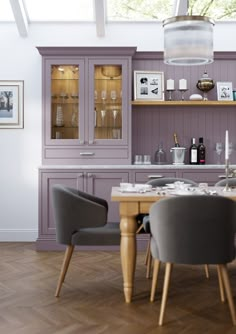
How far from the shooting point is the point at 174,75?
5602 mm

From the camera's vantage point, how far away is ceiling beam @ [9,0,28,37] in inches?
202

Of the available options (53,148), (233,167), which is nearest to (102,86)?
(53,148)

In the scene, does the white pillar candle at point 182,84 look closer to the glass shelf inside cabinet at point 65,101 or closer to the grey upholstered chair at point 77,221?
the glass shelf inside cabinet at point 65,101

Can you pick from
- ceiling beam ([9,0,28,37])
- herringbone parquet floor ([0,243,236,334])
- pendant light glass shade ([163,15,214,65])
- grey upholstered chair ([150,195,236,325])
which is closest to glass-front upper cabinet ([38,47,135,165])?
ceiling beam ([9,0,28,37])

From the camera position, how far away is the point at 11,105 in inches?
220

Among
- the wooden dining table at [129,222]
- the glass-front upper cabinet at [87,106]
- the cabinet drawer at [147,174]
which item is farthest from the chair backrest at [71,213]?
the glass-front upper cabinet at [87,106]

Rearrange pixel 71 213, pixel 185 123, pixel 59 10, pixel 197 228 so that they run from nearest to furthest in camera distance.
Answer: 1. pixel 197 228
2. pixel 71 213
3. pixel 59 10
4. pixel 185 123

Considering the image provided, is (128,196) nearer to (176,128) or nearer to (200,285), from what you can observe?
(200,285)

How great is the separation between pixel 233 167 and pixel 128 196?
91.8 inches

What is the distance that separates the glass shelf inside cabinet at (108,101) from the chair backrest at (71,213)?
195cm

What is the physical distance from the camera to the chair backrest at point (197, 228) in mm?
2730

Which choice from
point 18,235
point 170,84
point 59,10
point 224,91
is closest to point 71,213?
point 18,235

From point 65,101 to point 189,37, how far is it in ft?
8.06

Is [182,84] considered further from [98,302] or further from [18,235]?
[98,302]
